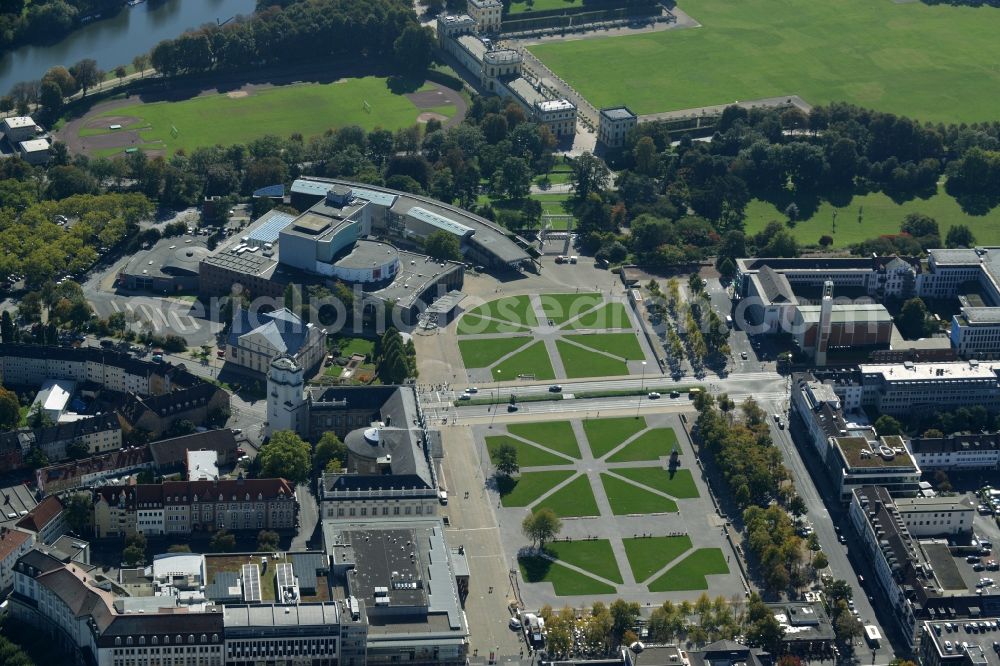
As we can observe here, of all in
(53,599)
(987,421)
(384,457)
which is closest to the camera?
(53,599)

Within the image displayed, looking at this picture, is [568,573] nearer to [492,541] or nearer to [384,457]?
[492,541]

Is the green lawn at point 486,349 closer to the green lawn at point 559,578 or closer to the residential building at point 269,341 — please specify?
the residential building at point 269,341

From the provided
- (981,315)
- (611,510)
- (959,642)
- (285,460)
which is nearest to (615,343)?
(611,510)

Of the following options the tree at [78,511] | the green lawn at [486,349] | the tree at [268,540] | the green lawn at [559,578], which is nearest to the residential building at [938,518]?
the green lawn at [559,578]

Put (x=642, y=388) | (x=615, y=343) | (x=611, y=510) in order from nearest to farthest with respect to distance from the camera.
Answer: (x=611, y=510) → (x=642, y=388) → (x=615, y=343)

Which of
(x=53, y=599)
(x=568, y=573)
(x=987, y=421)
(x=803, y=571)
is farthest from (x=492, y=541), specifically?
(x=987, y=421)

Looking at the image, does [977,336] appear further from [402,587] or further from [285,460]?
[285,460]

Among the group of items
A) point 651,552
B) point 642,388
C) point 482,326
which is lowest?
point 482,326
